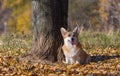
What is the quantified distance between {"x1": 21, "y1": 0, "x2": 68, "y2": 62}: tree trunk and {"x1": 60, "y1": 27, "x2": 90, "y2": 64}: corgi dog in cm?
29

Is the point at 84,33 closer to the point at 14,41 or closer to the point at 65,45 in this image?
the point at 14,41

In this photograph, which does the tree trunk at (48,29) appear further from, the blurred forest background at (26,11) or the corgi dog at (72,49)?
the blurred forest background at (26,11)

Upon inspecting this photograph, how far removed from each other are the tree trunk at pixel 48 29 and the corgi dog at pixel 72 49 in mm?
285

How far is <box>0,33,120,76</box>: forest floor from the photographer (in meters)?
11.6

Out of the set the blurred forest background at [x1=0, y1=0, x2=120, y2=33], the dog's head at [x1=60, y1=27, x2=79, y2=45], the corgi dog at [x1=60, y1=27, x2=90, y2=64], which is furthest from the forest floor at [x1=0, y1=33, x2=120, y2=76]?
the blurred forest background at [x1=0, y1=0, x2=120, y2=33]

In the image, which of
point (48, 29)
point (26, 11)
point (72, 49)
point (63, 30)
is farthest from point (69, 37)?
point (26, 11)

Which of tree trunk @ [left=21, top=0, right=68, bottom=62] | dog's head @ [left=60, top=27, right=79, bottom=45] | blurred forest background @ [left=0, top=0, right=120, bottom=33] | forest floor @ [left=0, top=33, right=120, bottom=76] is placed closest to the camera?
forest floor @ [left=0, top=33, right=120, bottom=76]

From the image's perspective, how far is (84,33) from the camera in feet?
58.7

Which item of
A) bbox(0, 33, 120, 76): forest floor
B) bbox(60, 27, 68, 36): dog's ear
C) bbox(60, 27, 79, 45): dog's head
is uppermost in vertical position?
bbox(60, 27, 68, 36): dog's ear

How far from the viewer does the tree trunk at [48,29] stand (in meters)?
12.7

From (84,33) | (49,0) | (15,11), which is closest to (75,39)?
(49,0)

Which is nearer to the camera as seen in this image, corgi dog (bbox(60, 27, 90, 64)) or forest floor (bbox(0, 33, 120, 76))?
forest floor (bbox(0, 33, 120, 76))

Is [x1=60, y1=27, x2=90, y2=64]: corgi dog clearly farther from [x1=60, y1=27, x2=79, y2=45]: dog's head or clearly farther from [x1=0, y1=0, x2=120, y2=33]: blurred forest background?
[x1=0, y1=0, x2=120, y2=33]: blurred forest background

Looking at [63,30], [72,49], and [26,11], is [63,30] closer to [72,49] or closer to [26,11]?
[72,49]
